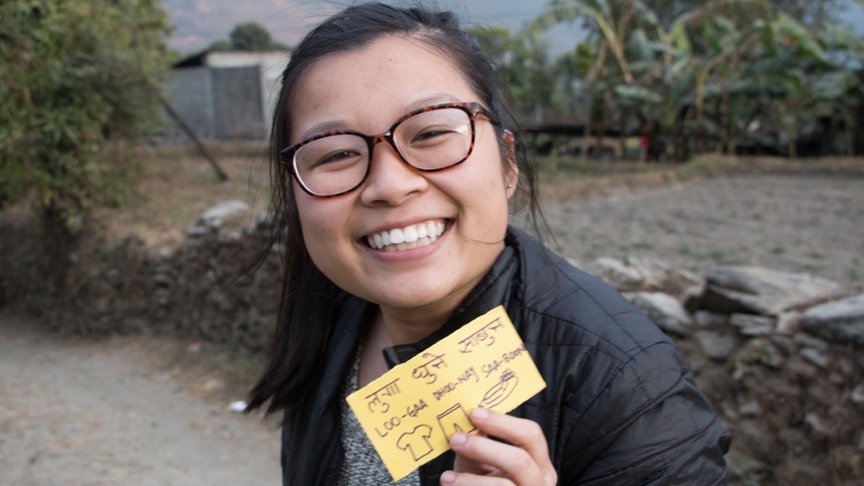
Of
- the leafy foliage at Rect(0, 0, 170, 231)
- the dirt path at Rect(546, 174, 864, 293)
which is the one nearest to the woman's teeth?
the dirt path at Rect(546, 174, 864, 293)

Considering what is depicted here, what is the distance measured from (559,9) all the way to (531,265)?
11.9 m

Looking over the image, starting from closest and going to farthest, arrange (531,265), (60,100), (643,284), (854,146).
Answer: (531,265)
(643,284)
(60,100)
(854,146)

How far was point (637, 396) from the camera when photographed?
1.01m

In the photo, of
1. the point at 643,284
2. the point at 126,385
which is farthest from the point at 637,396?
the point at 126,385

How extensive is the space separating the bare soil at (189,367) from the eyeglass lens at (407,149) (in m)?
3.29

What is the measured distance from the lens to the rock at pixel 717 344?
10.8 ft

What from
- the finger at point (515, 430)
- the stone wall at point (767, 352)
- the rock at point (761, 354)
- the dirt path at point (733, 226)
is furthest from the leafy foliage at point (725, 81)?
the finger at point (515, 430)

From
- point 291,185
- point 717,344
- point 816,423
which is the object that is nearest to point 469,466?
point 291,185

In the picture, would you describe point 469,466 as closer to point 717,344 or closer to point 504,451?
point 504,451

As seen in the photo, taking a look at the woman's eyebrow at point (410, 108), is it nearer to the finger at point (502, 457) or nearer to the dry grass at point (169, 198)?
the finger at point (502, 457)

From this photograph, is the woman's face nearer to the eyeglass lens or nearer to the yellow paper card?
the eyeglass lens

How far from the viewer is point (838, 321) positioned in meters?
2.87

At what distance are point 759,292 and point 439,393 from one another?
2.75 m

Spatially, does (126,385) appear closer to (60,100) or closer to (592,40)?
(60,100)
